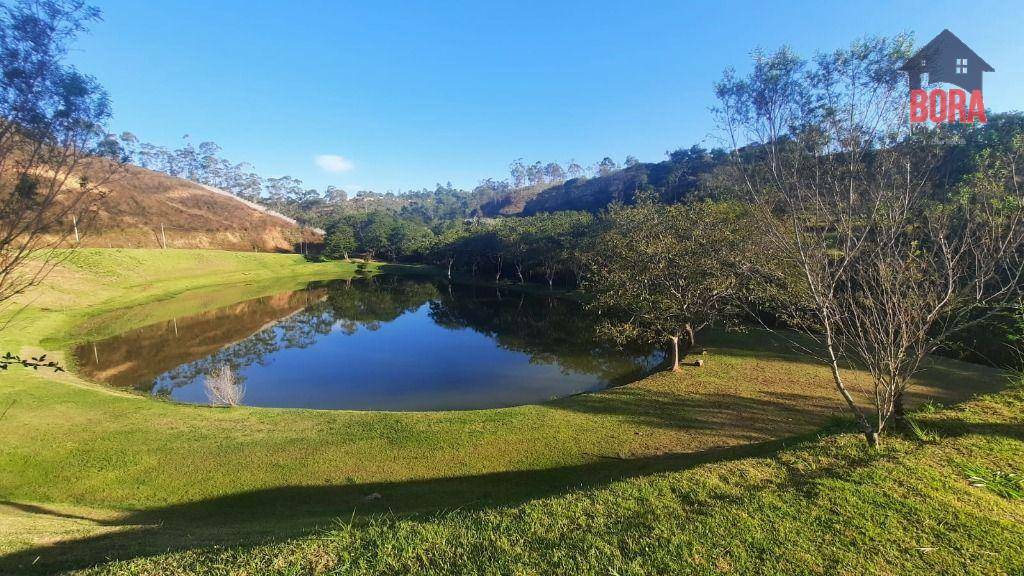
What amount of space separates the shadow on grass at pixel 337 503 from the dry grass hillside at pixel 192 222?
74.9 m

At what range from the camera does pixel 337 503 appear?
892cm

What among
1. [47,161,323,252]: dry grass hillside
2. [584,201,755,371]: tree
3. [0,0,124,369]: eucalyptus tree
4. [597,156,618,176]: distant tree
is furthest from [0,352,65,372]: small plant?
[597,156,618,176]: distant tree

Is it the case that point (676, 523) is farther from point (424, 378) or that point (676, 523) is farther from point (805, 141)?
point (424, 378)

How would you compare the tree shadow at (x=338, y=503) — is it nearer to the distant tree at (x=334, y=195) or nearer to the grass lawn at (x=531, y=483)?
the grass lawn at (x=531, y=483)

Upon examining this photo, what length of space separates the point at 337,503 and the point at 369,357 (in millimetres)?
17211

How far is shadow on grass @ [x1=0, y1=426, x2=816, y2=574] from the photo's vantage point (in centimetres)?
653

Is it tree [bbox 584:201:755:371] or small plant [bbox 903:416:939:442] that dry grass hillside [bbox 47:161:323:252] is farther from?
small plant [bbox 903:416:939:442]

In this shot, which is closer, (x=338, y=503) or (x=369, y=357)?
(x=338, y=503)

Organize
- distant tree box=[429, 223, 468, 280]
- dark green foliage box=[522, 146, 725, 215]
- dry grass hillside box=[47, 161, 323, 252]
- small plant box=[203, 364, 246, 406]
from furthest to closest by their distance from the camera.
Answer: dark green foliage box=[522, 146, 725, 215], dry grass hillside box=[47, 161, 323, 252], distant tree box=[429, 223, 468, 280], small plant box=[203, 364, 246, 406]

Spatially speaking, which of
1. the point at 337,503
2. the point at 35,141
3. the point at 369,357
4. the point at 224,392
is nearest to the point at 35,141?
the point at 35,141

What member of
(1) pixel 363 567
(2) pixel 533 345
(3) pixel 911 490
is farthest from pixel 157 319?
(3) pixel 911 490

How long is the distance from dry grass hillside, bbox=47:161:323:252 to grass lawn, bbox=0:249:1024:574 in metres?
70.4

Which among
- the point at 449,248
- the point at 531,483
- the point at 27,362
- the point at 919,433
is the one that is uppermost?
the point at 449,248

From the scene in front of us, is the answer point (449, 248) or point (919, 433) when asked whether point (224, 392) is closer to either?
point (919, 433)
